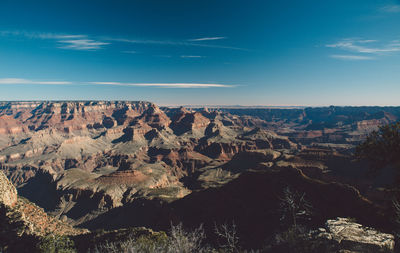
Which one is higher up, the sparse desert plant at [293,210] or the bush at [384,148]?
the bush at [384,148]

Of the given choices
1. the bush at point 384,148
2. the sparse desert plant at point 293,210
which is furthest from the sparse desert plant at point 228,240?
the bush at point 384,148

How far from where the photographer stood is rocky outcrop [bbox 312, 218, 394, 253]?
16.5 meters

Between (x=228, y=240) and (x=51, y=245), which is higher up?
(x=228, y=240)

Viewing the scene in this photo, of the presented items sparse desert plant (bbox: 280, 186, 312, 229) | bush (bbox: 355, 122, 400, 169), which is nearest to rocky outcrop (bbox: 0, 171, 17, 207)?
sparse desert plant (bbox: 280, 186, 312, 229)

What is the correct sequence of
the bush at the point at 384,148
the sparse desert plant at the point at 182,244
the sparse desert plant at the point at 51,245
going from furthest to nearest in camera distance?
the sparse desert plant at the point at 51,245, the sparse desert plant at the point at 182,244, the bush at the point at 384,148

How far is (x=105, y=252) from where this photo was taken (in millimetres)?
34469

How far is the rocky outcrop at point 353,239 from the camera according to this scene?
16456mm

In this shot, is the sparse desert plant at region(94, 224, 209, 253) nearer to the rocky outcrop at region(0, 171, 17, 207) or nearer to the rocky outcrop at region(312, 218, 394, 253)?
the rocky outcrop at region(312, 218, 394, 253)

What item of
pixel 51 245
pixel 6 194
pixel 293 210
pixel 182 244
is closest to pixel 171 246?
pixel 182 244

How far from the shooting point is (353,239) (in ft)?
59.2

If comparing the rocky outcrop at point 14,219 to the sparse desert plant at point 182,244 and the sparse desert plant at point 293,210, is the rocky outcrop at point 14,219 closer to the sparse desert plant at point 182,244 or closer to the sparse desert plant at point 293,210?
the sparse desert plant at point 182,244

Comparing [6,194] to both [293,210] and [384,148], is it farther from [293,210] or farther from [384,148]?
[384,148]

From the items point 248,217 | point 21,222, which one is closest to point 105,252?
point 21,222

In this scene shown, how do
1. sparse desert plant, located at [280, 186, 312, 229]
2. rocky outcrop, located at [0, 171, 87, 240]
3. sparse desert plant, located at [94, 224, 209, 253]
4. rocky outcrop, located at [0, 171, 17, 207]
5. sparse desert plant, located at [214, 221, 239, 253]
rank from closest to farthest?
sparse desert plant, located at [94, 224, 209, 253] → sparse desert plant, located at [214, 221, 239, 253] → sparse desert plant, located at [280, 186, 312, 229] → rocky outcrop, located at [0, 171, 87, 240] → rocky outcrop, located at [0, 171, 17, 207]
